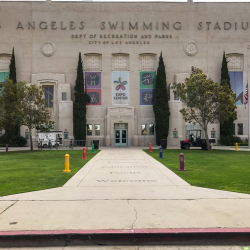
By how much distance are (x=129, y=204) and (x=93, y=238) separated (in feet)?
7.45

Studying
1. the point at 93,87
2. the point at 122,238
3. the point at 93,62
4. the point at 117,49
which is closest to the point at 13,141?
the point at 93,87

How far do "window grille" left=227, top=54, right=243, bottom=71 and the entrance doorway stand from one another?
1767cm

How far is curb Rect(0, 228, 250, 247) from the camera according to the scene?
5055 mm

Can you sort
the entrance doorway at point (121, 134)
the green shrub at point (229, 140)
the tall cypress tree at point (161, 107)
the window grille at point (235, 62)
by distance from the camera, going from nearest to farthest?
the tall cypress tree at point (161, 107), the green shrub at point (229, 140), the entrance doorway at point (121, 134), the window grille at point (235, 62)

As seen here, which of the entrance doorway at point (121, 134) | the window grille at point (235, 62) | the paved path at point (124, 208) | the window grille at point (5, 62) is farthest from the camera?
the window grille at point (235, 62)

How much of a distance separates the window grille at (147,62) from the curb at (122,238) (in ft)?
121

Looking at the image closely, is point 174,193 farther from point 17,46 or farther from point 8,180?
point 17,46

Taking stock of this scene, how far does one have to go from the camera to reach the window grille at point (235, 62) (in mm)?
41031

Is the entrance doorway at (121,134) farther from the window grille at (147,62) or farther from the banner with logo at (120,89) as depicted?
the window grille at (147,62)

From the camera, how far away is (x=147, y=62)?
4062 centimetres

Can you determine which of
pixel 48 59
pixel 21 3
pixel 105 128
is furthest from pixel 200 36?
pixel 21 3

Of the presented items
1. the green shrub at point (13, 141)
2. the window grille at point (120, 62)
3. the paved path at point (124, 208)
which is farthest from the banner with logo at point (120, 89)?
the paved path at point (124, 208)

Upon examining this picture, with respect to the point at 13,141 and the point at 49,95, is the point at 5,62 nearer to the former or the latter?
the point at 49,95

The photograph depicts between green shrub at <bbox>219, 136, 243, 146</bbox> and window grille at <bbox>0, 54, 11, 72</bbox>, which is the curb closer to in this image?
green shrub at <bbox>219, 136, 243, 146</bbox>
